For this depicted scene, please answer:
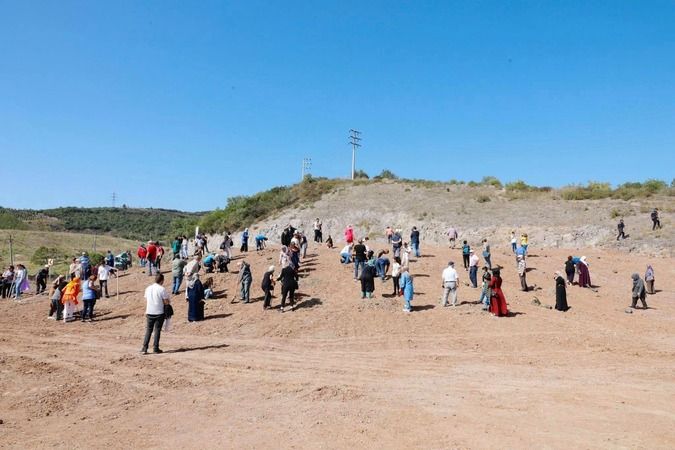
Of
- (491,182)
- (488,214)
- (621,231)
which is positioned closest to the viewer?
(621,231)

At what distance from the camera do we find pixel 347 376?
9922 mm

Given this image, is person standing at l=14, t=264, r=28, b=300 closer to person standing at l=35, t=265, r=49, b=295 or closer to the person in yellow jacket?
person standing at l=35, t=265, r=49, b=295

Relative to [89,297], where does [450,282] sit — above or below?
above

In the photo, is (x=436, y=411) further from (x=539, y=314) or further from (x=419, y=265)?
(x=419, y=265)

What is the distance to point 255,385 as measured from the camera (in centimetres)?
931

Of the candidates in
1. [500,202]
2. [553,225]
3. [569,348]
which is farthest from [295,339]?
[500,202]

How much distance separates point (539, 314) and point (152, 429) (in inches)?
513

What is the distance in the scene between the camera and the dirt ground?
22.7 ft

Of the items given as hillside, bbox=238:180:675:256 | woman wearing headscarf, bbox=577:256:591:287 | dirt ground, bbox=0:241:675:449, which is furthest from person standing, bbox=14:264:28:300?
woman wearing headscarf, bbox=577:256:591:287

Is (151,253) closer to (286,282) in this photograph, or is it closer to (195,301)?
(195,301)

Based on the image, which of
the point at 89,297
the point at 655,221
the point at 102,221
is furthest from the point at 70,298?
the point at 102,221

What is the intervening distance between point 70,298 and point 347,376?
1168cm

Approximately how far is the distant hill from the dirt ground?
88052 mm

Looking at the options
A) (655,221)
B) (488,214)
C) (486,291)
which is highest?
(488,214)
